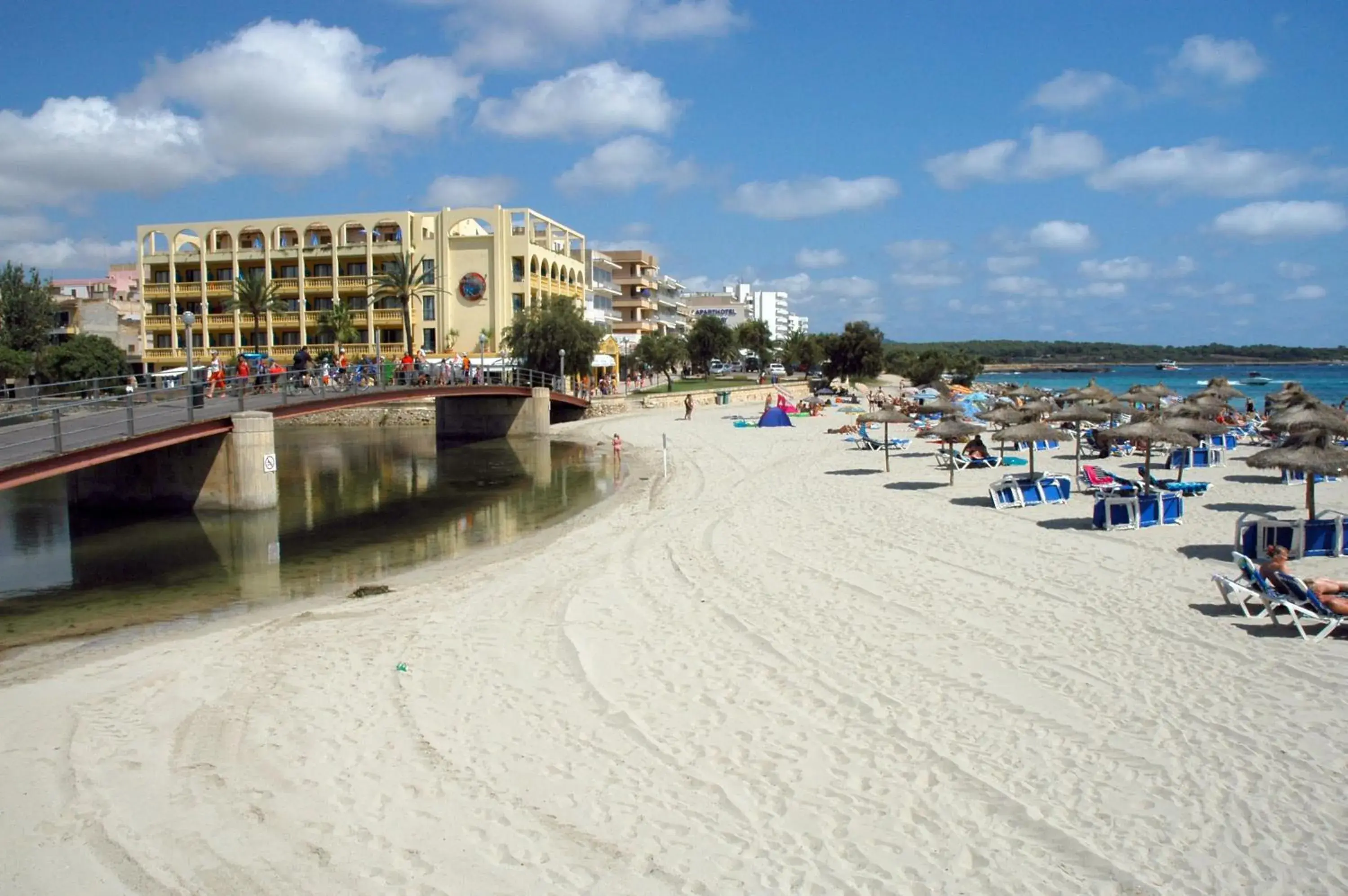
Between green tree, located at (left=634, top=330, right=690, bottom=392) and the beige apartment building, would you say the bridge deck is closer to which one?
green tree, located at (left=634, top=330, right=690, bottom=392)

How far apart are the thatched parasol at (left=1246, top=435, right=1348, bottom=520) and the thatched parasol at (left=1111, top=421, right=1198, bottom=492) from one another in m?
2.82

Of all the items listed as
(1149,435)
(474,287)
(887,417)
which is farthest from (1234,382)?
(1149,435)

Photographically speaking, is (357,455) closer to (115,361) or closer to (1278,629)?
(115,361)

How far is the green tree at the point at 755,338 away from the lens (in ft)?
296

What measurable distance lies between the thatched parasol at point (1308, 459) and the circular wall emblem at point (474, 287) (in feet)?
182

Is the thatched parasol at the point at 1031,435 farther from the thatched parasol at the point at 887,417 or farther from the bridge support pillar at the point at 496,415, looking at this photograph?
the bridge support pillar at the point at 496,415

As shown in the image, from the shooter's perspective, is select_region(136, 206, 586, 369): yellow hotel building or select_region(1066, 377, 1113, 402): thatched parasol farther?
select_region(136, 206, 586, 369): yellow hotel building

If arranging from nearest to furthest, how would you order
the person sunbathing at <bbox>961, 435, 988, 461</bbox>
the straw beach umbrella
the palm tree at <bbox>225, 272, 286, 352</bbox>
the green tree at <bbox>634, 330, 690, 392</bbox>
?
1. the straw beach umbrella
2. the person sunbathing at <bbox>961, 435, 988, 461</bbox>
3. the palm tree at <bbox>225, 272, 286, 352</bbox>
4. the green tree at <bbox>634, 330, 690, 392</bbox>

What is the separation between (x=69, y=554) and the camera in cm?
1928

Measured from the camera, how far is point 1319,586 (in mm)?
9719

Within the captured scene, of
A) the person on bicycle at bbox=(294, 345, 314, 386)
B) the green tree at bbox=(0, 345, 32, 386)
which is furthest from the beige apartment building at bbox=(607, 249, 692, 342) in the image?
the person on bicycle at bbox=(294, 345, 314, 386)

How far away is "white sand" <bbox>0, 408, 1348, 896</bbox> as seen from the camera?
5426 mm

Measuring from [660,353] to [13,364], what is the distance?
42.0 m

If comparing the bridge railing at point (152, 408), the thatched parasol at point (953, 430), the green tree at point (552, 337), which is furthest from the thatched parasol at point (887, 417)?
the green tree at point (552, 337)
